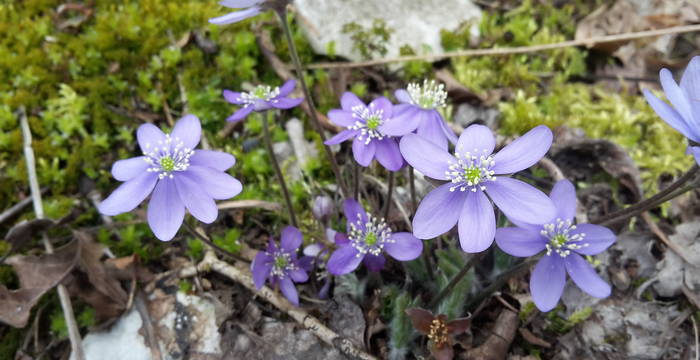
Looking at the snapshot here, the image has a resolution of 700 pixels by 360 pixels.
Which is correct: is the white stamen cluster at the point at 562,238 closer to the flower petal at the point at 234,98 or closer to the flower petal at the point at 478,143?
the flower petal at the point at 478,143

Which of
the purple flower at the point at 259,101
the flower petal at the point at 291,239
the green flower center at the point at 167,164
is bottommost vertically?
the flower petal at the point at 291,239

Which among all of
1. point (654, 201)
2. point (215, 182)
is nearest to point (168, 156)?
point (215, 182)

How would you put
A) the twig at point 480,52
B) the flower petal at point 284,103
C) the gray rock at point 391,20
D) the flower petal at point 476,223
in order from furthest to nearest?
the gray rock at point 391,20 → the twig at point 480,52 → the flower petal at point 284,103 → the flower petal at point 476,223

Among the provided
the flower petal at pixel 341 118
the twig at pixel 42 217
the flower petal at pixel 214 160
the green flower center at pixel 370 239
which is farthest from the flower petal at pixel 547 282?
the twig at pixel 42 217

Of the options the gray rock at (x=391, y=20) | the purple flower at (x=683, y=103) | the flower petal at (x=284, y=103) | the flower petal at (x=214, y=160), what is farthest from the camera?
the gray rock at (x=391, y=20)

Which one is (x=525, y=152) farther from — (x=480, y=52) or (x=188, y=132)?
(x=480, y=52)

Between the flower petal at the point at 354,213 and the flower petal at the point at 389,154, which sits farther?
the flower petal at the point at 354,213

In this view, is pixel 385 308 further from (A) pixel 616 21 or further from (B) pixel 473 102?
(A) pixel 616 21

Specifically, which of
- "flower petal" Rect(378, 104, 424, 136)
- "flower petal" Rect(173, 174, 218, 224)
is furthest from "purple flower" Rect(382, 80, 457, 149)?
"flower petal" Rect(173, 174, 218, 224)
